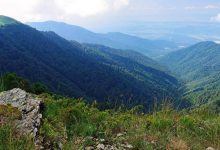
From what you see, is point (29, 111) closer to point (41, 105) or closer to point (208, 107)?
point (41, 105)

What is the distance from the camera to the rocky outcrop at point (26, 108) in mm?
6656

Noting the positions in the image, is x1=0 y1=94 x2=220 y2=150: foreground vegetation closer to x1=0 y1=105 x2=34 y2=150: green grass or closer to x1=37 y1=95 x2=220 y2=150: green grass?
x1=37 y1=95 x2=220 y2=150: green grass

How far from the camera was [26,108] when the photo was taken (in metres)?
7.84

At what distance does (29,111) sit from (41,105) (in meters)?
0.77

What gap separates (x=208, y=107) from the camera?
36.2ft

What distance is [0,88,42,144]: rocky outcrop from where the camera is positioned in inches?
262

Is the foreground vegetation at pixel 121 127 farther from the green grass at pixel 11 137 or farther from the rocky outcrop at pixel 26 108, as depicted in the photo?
the rocky outcrop at pixel 26 108

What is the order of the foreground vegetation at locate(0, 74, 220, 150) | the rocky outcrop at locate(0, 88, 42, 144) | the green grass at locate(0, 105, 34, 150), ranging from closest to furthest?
the green grass at locate(0, 105, 34, 150)
the rocky outcrop at locate(0, 88, 42, 144)
the foreground vegetation at locate(0, 74, 220, 150)

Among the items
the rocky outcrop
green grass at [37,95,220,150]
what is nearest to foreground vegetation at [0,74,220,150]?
green grass at [37,95,220,150]

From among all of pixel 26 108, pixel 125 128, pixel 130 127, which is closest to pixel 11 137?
pixel 26 108

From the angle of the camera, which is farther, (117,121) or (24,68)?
(24,68)

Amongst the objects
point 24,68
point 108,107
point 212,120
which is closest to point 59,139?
point 108,107

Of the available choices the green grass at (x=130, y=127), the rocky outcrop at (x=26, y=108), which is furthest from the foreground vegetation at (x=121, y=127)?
the rocky outcrop at (x=26, y=108)

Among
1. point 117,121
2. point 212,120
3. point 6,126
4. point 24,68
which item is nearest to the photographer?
point 6,126
